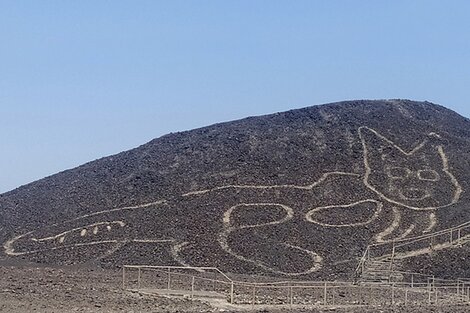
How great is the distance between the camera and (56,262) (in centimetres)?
4625

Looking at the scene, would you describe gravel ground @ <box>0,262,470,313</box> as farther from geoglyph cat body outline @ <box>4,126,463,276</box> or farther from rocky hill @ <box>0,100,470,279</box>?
rocky hill @ <box>0,100,470,279</box>

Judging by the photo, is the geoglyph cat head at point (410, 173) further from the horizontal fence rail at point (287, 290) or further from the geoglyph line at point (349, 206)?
the horizontal fence rail at point (287, 290)

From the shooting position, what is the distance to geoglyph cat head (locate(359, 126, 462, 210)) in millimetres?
54000

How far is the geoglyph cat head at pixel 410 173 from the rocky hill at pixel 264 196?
110 millimetres

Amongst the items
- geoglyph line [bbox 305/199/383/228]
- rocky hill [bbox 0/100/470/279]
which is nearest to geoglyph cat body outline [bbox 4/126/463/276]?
geoglyph line [bbox 305/199/383/228]

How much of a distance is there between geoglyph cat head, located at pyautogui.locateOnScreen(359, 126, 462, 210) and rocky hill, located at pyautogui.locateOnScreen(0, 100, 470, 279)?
4.3 inches

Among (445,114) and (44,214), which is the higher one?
(445,114)

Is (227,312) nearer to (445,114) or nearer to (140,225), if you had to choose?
(140,225)

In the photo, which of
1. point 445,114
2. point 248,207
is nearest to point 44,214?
point 248,207

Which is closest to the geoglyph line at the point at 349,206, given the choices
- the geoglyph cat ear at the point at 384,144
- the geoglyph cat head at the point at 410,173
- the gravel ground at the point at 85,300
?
the geoglyph cat head at the point at 410,173

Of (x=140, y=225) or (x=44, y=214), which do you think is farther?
(x=44, y=214)

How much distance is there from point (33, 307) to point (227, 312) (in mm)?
5750

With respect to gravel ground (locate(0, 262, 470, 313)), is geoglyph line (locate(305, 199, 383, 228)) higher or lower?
higher

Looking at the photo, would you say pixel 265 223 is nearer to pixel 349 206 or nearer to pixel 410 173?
pixel 349 206
